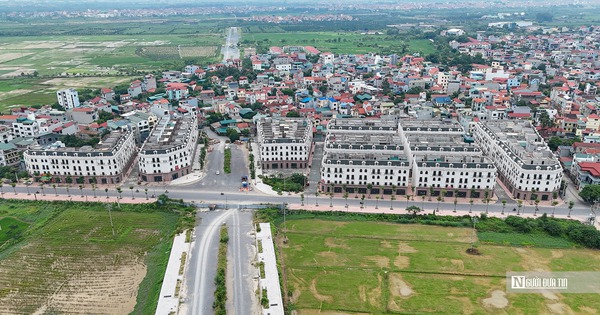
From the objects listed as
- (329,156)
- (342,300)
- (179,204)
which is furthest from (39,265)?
(329,156)

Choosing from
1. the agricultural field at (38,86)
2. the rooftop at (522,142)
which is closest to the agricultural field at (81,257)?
the rooftop at (522,142)

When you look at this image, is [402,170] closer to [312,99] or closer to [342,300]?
[342,300]

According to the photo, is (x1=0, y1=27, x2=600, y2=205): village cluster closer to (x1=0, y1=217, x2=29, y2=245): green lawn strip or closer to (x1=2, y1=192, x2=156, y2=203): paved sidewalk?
(x1=2, y1=192, x2=156, y2=203): paved sidewalk

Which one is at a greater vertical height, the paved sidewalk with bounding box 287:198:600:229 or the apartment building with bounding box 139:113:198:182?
the apartment building with bounding box 139:113:198:182

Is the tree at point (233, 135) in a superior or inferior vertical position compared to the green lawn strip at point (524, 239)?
superior

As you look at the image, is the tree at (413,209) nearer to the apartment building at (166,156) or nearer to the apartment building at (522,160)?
the apartment building at (522,160)

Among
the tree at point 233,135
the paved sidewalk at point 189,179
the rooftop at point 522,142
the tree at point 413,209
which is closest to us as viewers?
the tree at point 413,209

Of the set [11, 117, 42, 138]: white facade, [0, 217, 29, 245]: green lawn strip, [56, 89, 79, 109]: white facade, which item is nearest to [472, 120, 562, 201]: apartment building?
[0, 217, 29, 245]: green lawn strip
